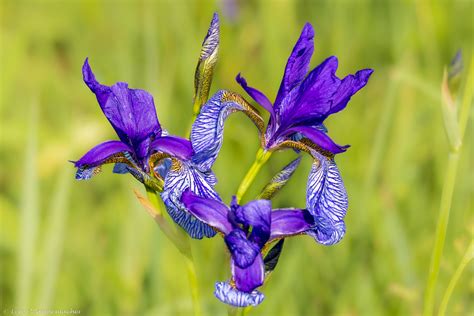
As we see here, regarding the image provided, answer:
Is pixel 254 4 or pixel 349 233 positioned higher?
pixel 254 4

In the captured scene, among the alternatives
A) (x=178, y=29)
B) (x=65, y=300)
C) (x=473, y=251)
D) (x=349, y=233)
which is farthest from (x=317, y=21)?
(x=473, y=251)

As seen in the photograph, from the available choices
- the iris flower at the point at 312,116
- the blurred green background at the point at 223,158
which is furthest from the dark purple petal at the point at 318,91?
the blurred green background at the point at 223,158

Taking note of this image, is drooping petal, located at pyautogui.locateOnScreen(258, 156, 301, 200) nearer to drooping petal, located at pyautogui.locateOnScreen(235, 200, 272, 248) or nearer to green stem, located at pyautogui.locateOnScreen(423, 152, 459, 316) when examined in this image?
drooping petal, located at pyautogui.locateOnScreen(235, 200, 272, 248)

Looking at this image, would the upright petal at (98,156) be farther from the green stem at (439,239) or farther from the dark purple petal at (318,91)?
the green stem at (439,239)

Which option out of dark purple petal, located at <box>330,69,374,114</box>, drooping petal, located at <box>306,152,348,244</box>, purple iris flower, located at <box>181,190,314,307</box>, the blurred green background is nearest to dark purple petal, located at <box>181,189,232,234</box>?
purple iris flower, located at <box>181,190,314,307</box>

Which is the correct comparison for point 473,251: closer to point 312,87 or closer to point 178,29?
point 312,87

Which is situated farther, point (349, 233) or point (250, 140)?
point (250, 140)
